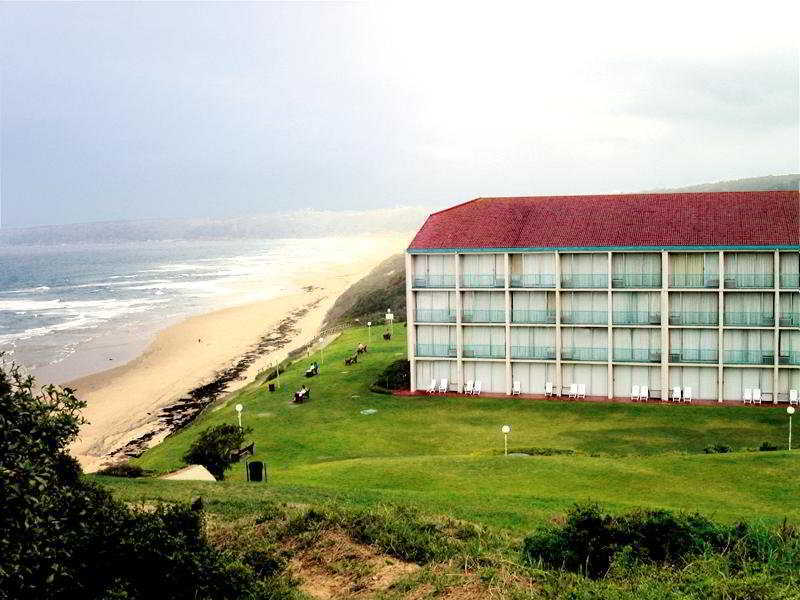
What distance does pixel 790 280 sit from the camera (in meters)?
40.4

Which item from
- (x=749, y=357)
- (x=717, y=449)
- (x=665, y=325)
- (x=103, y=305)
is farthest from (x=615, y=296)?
(x=103, y=305)

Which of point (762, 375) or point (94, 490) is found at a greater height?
point (94, 490)

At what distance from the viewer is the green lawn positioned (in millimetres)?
22250

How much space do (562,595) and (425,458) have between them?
16277 millimetres

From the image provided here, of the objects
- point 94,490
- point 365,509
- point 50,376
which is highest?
point 94,490

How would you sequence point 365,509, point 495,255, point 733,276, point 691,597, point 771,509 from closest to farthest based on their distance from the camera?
1. point 691,597
2. point 365,509
3. point 771,509
4. point 733,276
5. point 495,255

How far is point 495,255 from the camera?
148ft

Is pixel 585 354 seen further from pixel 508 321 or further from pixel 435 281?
pixel 435 281

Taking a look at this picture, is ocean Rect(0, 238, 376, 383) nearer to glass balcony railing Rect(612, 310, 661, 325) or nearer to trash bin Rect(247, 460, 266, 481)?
trash bin Rect(247, 460, 266, 481)

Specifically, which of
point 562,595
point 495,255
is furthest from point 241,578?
point 495,255

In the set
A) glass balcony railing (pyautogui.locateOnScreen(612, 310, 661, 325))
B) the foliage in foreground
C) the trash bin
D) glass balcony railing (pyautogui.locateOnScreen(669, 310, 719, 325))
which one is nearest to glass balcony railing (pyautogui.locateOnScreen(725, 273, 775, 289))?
glass balcony railing (pyautogui.locateOnScreen(669, 310, 719, 325))

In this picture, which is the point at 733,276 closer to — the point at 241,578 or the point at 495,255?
the point at 495,255

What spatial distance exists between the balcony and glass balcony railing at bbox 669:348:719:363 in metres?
7.74

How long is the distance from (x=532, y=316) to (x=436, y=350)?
623 cm
